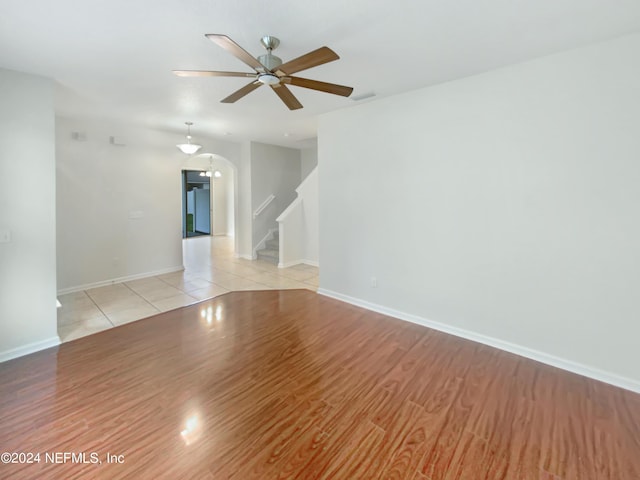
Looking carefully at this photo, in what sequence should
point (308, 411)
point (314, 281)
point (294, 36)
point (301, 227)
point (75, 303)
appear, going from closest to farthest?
point (308, 411) < point (294, 36) < point (75, 303) < point (314, 281) < point (301, 227)

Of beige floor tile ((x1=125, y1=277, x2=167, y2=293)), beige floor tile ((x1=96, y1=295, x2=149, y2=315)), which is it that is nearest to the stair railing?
beige floor tile ((x1=125, y1=277, x2=167, y2=293))

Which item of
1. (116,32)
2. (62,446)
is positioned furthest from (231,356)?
(116,32)

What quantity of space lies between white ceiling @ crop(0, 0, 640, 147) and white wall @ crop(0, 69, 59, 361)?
28 cm

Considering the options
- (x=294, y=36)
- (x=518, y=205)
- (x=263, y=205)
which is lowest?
(x=518, y=205)

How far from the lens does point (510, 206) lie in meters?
2.81

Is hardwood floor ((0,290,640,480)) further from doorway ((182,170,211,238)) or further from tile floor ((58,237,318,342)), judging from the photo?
doorway ((182,170,211,238))

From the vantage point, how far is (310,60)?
Answer: 6.37 feet

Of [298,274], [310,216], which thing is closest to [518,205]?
[298,274]

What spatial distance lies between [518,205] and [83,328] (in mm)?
4923

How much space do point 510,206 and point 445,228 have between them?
25.7 inches

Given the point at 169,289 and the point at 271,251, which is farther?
the point at 271,251

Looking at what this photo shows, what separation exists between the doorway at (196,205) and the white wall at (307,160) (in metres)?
4.93

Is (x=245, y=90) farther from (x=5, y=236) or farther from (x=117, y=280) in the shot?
(x=117, y=280)

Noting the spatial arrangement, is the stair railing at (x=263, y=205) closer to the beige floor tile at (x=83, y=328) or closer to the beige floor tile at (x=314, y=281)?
the beige floor tile at (x=314, y=281)
